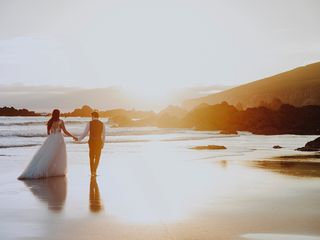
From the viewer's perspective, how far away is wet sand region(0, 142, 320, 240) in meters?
8.92

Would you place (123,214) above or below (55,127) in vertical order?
below

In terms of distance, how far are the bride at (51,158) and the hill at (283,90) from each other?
134904 mm

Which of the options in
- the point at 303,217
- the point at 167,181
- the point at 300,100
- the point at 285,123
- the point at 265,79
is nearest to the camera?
the point at 303,217

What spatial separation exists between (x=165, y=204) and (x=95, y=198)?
1873mm

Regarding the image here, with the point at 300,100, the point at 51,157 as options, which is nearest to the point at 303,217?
the point at 51,157

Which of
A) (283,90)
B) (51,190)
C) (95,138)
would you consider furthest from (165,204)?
(283,90)

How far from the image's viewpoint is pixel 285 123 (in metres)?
78.1

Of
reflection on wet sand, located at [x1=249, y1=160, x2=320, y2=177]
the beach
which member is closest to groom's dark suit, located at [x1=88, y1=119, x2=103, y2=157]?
the beach

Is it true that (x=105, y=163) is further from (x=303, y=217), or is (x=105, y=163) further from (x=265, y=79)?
(x=265, y=79)

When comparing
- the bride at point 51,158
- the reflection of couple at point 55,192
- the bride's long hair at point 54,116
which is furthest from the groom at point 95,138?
the reflection of couple at point 55,192

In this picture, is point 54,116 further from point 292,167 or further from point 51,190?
point 292,167

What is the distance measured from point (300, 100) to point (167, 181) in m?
149

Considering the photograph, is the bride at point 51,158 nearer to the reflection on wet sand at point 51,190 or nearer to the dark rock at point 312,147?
the reflection on wet sand at point 51,190

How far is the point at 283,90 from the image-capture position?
166250 millimetres
